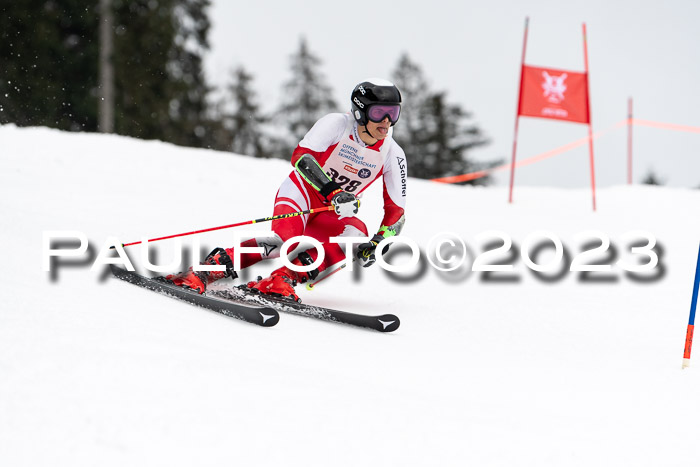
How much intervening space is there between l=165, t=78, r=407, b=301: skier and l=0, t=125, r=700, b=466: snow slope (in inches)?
17.9

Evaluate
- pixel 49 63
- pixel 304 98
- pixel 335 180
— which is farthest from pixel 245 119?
pixel 335 180

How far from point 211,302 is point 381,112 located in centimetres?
158

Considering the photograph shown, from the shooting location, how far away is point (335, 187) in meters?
4.29

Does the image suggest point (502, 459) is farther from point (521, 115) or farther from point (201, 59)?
point (201, 59)

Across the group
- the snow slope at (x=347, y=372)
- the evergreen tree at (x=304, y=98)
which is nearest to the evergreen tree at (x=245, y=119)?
the evergreen tree at (x=304, y=98)

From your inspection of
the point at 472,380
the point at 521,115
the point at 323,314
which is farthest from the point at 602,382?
the point at 521,115

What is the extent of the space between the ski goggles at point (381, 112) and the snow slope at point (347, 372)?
1330mm

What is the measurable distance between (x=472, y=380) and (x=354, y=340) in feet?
2.68

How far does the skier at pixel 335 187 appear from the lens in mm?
4297

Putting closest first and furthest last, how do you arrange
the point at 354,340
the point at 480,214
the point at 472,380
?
the point at 472,380 → the point at 354,340 → the point at 480,214

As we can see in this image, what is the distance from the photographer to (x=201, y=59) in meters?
27.3

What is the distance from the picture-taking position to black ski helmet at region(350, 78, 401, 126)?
14.0 ft

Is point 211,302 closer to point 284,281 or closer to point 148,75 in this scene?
point 284,281

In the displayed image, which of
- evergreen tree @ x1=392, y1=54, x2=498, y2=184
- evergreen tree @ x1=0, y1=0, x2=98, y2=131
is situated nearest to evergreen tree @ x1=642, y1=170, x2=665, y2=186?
evergreen tree @ x1=392, y1=54, x2=498, y2=184
